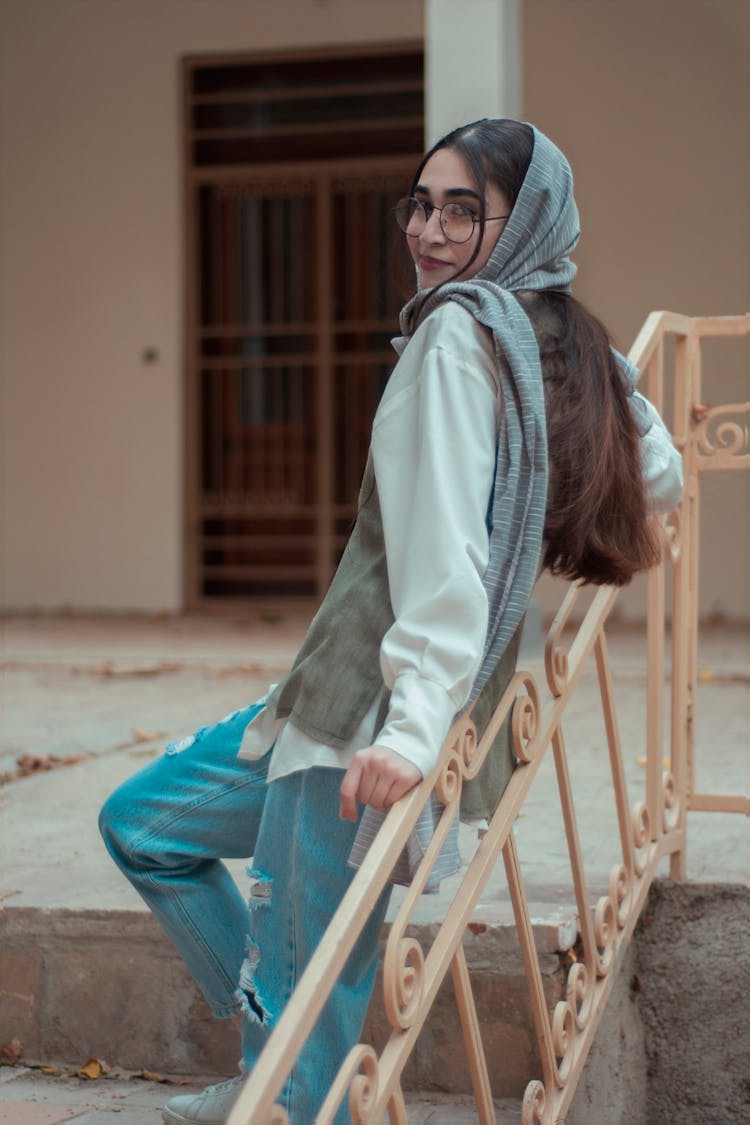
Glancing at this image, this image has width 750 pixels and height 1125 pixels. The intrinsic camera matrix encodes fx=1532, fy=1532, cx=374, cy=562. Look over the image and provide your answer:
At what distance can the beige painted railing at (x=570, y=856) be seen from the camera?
1690mm

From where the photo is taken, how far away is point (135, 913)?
9.46ft

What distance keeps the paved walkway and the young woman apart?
2.55 feet

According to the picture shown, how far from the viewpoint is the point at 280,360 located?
9.34 meters

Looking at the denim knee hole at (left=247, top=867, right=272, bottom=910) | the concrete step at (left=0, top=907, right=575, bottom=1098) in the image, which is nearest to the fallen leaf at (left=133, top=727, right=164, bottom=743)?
the concrete step at (left=0, top=907, right=575, bottom=1098)

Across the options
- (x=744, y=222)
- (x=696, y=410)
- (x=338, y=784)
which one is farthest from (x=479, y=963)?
(x=744, y=222)

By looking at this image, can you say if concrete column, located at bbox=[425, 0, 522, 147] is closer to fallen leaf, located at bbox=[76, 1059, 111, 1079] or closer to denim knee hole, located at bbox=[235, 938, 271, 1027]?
fallen leaf, located at bbox=[76, 1059, 111, 1079]

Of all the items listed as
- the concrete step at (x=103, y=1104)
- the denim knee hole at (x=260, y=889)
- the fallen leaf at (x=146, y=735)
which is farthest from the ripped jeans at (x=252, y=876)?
the fallen leaf at (x=146, y=735)

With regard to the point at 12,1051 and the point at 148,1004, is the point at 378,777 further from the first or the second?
the point at 12,1051

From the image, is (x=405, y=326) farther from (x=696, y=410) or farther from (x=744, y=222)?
(x=744, y=222)

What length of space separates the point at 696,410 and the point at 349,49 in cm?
641

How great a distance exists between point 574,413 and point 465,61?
4427 mm

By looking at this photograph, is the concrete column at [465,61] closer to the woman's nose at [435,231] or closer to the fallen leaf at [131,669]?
the fallen leaf at [131,669]

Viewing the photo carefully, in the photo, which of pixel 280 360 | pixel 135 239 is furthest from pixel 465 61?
pixel 135 239

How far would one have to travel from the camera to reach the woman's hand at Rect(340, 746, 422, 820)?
1783mm
